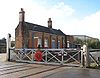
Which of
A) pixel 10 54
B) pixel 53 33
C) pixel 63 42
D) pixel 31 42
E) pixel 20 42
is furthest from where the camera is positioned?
pixel 63 42

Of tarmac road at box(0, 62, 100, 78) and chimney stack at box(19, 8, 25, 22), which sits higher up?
chimney stack at box(19, 8, 25, 22)

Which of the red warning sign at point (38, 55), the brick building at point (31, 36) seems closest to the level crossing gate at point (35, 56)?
the red warning sign at point (38, 55)

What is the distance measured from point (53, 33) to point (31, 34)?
9887mm

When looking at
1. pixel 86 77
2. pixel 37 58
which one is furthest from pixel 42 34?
pixel 86 77

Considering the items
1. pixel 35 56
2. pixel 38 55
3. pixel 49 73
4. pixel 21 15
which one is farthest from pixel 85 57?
pixel 21 15

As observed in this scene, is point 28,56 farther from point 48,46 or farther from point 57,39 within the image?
point 57,39

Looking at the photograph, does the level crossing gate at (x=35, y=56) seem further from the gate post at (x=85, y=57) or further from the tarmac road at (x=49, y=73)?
the tarmac road at (x=49, y=73)

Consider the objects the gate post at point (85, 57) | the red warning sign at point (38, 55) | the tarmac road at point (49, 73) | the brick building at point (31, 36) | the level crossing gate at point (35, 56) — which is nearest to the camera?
the tarmac road at point (49, 73)

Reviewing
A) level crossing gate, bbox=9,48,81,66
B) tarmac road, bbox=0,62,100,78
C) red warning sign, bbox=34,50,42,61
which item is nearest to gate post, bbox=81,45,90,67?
tarmac road, bbox=0,62,100,78

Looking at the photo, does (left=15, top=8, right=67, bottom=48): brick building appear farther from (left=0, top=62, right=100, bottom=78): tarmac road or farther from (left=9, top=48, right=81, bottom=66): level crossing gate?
(left=0, top=62, right=100, bottom=78): tarmac road

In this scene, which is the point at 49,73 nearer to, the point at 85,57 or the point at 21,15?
the point at 85,57

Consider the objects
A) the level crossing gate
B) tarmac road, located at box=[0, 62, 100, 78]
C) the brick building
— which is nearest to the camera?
tarmac road, located at box=[0, 62, 100, 78]

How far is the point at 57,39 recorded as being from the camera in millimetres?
45156

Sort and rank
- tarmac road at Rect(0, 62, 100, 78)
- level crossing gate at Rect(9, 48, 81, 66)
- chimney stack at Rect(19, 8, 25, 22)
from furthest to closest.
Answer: chimney stack at Rect(19, 8, 25, 22) < level crossing gate at Rect(9, 48, 81, 66) < tarmac road at Rect(0, 62, 100, 78)
